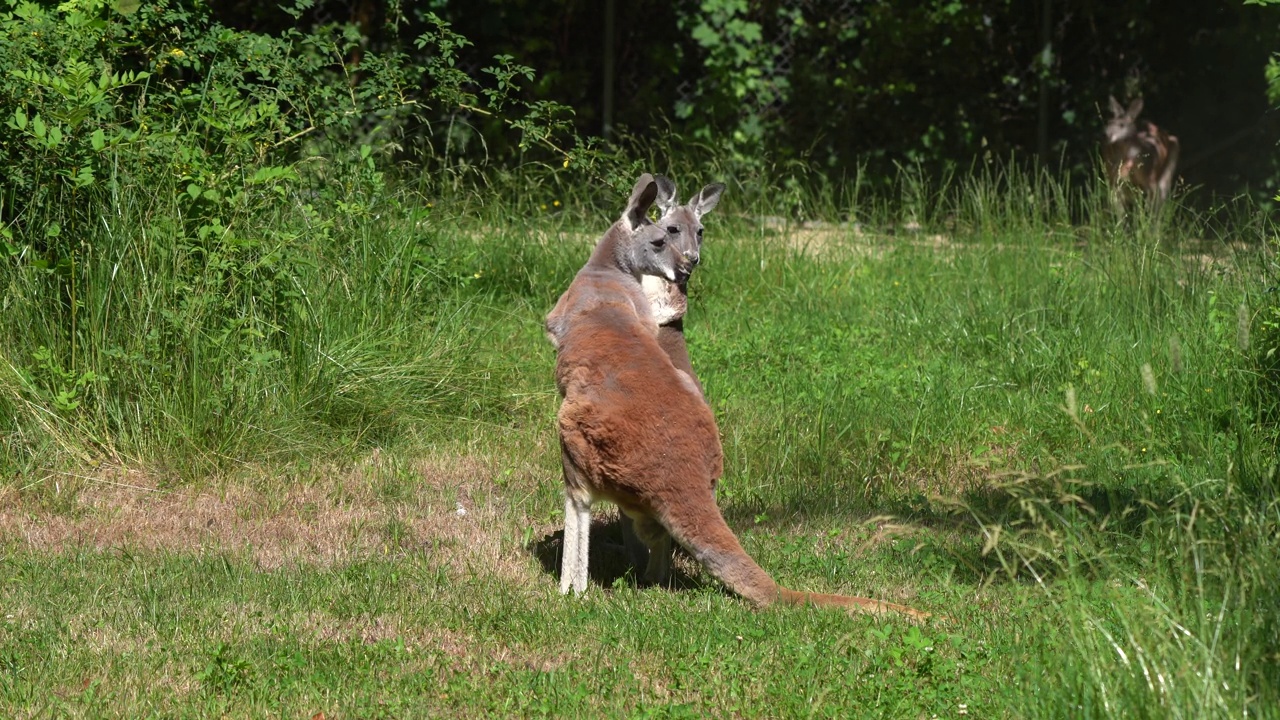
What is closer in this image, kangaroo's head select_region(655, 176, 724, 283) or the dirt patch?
the dirt patch

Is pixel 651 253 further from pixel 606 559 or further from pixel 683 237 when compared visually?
pixel 606 559

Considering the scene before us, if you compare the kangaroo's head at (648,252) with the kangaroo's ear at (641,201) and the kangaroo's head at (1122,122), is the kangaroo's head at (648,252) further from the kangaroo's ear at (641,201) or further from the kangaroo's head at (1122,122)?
the kangaroo's head at (1122,122)

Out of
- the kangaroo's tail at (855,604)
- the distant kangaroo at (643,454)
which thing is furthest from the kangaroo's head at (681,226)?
the kangaroo's tail at (855,604)

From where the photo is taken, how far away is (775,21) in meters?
13.9

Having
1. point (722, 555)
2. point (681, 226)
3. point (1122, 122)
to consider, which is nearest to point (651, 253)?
point (681, 226)

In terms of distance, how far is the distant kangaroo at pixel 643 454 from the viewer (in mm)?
4863

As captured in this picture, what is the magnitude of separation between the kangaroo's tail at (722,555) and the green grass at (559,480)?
3.7 inches

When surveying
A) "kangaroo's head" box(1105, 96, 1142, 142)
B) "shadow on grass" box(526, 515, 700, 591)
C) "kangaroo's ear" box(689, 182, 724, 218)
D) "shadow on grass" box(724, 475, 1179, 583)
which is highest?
"kangaroo's head" box(1105, 96, 1142, 142)

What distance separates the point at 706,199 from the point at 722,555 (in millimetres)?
2113

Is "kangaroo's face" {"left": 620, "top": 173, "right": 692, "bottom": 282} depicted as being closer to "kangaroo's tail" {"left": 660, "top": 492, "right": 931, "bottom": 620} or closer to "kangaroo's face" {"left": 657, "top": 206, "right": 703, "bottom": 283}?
"kangaroo's face" {"left": 657, "top": 206, "right": 703, "bottom": 283}

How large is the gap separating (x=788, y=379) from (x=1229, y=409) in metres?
2.24

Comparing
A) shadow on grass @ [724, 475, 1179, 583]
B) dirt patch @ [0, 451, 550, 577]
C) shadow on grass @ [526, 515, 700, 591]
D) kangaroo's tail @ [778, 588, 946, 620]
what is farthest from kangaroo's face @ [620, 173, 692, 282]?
kangaroo's tail @ [778, 588, 946, 620]

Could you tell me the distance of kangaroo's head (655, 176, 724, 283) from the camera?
19.2ft

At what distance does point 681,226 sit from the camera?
5973 millimetres
